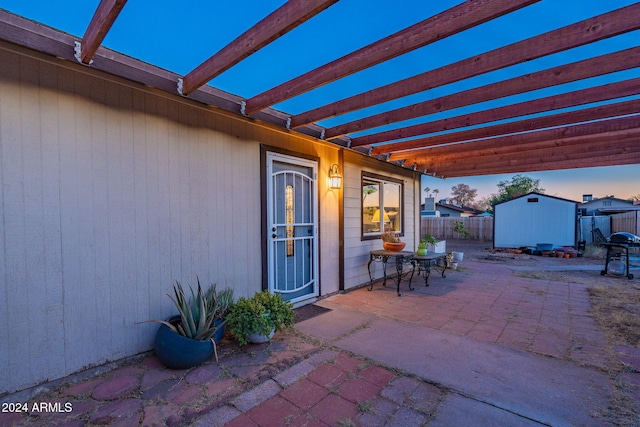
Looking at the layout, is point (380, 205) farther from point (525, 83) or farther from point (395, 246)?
point (525, 83)

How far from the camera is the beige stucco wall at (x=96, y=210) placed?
1939 mm

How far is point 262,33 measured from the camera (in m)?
1.76

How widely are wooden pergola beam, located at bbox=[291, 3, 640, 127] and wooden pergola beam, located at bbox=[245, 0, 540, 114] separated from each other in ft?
1.70

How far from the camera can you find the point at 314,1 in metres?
1.50

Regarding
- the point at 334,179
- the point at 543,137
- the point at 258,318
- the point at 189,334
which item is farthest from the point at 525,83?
the point at 189,334

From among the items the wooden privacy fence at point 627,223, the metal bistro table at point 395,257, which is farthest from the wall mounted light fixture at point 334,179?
the wooden privacy fence at point 627,223

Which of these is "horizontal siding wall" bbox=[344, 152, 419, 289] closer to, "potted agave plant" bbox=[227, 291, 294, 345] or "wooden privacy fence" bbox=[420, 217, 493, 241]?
"potted agave plant" bbox=[227, 291, 294, 345]

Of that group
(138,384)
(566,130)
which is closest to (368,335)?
(138,384)

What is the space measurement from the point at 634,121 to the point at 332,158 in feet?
11.7

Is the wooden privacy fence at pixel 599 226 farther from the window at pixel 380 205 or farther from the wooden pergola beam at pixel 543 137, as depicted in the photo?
the wooden pergola beam at pixel 543 137

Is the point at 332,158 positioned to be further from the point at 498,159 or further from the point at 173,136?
the point at 498,159

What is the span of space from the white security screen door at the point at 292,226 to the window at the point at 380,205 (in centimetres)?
140

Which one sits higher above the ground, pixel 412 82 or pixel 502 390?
pixel 412 82

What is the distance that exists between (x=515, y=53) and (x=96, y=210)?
3.32 metres
